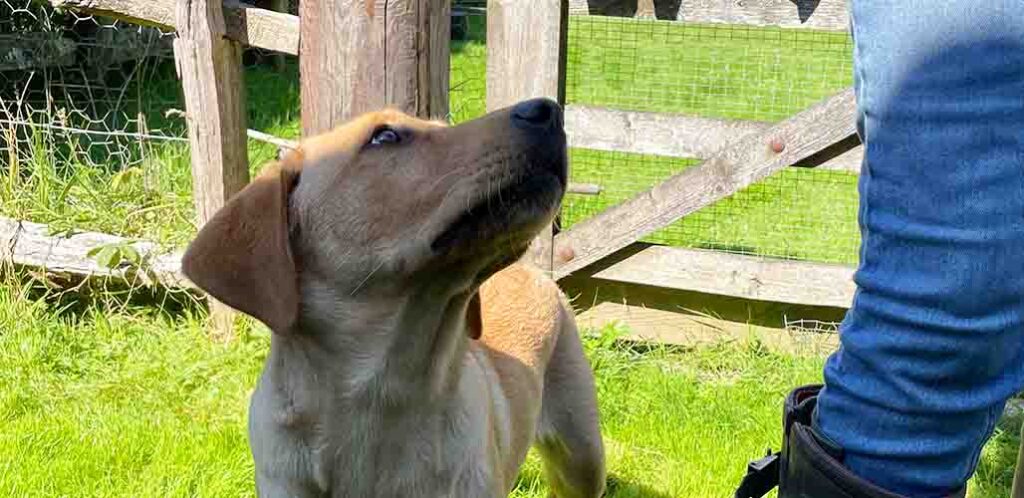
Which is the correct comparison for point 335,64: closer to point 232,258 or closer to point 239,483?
point 232,258

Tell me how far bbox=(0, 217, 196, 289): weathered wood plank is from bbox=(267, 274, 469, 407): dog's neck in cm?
277

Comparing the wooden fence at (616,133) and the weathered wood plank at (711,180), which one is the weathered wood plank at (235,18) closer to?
the wooden fence at (616,133)

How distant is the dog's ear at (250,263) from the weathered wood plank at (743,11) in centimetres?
298

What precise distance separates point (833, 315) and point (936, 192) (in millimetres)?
3698

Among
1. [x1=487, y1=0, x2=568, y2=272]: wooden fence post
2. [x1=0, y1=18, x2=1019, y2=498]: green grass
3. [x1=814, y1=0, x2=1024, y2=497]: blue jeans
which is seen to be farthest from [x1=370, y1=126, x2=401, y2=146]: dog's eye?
[x1=487, y1=0, x2=568, y2=272]: wooden fence post

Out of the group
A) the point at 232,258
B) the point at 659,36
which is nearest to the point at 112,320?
the point at 232,258

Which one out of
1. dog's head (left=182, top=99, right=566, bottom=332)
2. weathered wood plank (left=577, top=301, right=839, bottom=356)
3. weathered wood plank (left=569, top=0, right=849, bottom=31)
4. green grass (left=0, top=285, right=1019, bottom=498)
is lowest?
green grass (left=0, top=285, right=1019, bottom=498)

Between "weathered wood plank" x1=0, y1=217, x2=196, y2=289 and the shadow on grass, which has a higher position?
"weathered wood plank" x1=0, y1=217, x2=196, y2=289

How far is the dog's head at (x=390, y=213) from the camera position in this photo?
242 cm

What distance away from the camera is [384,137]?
2664 millimetres

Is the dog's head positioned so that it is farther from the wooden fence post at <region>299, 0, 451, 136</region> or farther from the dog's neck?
the wooden fence post at <region>299, 0, 451, 136</region>

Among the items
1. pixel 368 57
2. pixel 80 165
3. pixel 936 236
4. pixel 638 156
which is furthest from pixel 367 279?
pixel 638 156

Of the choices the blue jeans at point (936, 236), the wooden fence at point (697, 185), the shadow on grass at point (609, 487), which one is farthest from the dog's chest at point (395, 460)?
the wooden fence at point (697, 185)

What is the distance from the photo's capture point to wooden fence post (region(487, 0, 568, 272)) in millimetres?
4965
